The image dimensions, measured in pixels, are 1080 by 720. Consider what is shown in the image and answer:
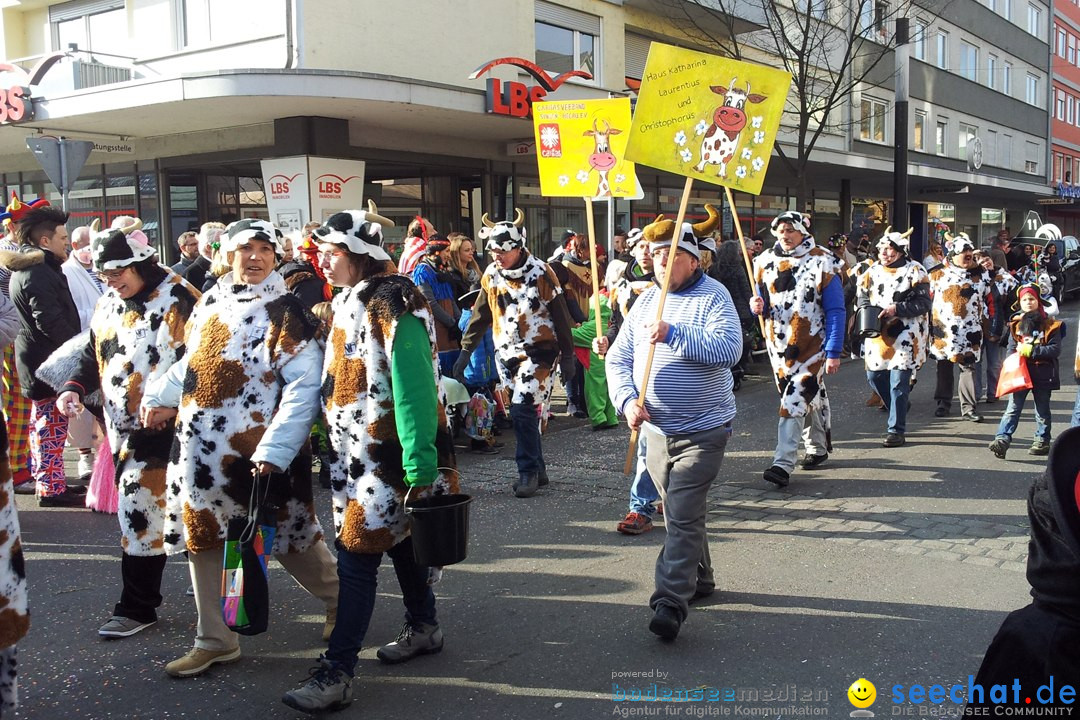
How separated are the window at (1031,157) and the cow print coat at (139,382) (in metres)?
45.9

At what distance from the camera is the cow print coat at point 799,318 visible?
7188mm

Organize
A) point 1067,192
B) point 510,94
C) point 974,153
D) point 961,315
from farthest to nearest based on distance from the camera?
point 1067,192 < point 974,153 < point 510,94 < point 961,315

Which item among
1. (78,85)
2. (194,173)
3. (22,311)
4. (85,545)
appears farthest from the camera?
(194,173)

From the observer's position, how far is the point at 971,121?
37.8 m

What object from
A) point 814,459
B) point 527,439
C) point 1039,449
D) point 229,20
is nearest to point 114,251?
point 527,439

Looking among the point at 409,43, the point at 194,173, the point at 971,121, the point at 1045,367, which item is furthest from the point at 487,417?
the point at 971,121

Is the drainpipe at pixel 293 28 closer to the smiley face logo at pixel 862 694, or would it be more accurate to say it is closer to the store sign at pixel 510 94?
the store sign at pixel 510 94

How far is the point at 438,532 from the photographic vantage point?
3.65 m

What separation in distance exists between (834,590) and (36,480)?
581cm

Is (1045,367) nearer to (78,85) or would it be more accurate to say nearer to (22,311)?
(22,311)

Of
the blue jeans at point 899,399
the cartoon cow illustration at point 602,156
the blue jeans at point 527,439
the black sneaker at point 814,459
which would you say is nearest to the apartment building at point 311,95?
the cartoon cow illustration at point 602,156

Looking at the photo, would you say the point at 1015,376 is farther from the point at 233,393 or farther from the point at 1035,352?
the point at 233,393

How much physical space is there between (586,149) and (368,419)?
4669 mm

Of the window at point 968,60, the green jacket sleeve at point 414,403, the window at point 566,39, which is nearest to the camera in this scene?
the green jacket sleeve at point 414,403
